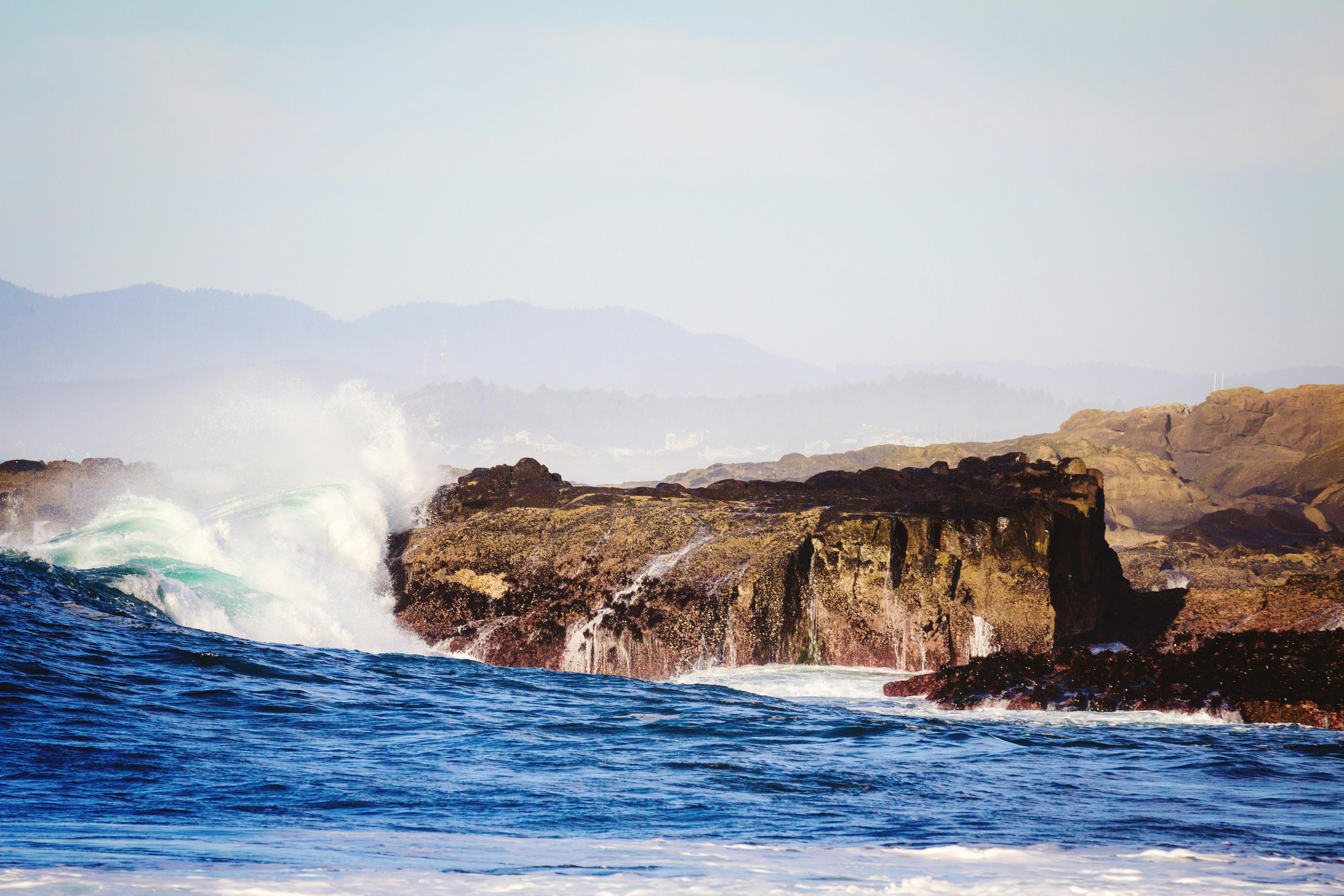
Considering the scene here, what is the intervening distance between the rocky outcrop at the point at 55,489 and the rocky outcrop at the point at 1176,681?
57.6ft

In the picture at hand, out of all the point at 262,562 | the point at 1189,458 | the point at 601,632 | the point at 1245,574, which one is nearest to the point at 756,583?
the point at 601,632

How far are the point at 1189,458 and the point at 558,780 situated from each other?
7546cm

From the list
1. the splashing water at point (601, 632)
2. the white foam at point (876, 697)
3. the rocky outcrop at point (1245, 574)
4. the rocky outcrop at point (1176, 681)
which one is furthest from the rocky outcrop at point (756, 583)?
the rocky outcrop at point (1245, 574)

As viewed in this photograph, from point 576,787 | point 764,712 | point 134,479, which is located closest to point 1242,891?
point 576,787

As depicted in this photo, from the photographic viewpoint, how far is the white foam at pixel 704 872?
4.50m

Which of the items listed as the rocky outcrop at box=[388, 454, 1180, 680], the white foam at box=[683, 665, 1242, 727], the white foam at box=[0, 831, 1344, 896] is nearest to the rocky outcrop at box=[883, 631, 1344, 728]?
the white foam at box=[683, 665, 1242, 727]

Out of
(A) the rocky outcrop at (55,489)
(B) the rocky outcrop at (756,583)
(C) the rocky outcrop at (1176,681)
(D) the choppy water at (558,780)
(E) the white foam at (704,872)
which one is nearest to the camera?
(E) the white foam at (704,872)

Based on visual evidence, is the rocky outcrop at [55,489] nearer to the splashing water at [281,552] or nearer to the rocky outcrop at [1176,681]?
the splashing water at [281,552]

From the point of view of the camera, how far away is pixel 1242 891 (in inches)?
195

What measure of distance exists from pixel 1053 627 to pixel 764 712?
6.44 m

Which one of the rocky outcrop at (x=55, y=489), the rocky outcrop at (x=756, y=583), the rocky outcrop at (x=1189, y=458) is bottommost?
the rocky outcrop at (x=756, y=583)

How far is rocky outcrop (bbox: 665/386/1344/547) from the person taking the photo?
188ft

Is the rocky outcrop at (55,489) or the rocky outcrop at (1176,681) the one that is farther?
the rocky outcrop at (55,489)

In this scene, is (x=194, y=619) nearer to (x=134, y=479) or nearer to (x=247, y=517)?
(x=247, y=517)
